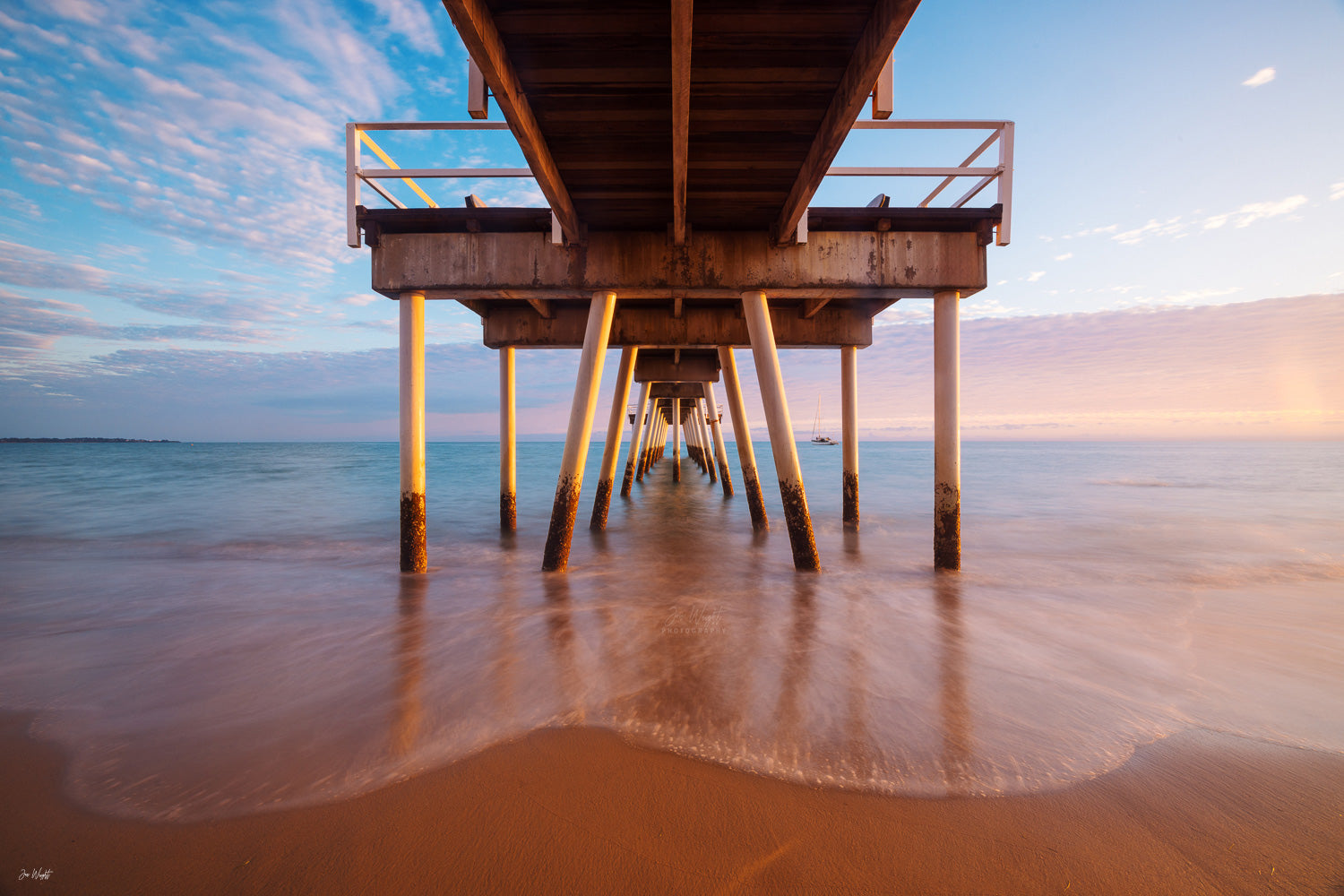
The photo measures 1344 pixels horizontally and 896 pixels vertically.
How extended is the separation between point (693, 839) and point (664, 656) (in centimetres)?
210

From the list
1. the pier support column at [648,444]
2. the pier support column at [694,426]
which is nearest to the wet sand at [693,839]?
the pier support column at [648,444]

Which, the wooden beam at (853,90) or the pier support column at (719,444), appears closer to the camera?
the wooden beam at (853,90)

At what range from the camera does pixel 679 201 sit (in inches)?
192

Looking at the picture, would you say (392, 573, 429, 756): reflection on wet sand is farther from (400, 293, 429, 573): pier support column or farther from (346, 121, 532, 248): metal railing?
(346, 121, 532, 248): metal railing

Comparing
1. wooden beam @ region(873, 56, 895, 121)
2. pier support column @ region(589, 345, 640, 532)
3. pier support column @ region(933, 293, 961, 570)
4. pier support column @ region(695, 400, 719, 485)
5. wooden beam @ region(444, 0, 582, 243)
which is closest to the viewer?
wooden beam @ region(444, 0, 582, 243)

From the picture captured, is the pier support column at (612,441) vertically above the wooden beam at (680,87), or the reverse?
the wooden beam at (680,87)

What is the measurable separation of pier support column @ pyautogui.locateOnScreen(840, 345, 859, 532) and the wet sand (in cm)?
782

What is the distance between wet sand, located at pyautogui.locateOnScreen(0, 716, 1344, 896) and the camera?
190cm

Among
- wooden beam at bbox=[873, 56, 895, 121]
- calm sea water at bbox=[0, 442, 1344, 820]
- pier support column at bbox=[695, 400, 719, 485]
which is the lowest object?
calm sea water at bbox=[0, 442, 1344, 820]

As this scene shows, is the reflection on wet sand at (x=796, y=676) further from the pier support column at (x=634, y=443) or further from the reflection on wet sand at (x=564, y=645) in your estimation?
the pier support column at (x=634, y=443)

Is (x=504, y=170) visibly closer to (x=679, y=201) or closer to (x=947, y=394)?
(x=679, y=201)

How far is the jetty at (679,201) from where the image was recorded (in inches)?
136

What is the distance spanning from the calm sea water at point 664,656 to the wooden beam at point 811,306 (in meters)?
4.06

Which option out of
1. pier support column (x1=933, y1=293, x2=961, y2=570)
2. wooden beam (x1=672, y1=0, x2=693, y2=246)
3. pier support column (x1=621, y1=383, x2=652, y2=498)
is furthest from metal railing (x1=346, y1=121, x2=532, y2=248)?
pier support column (x1=621, y1=383, x2=652, y2=498)
